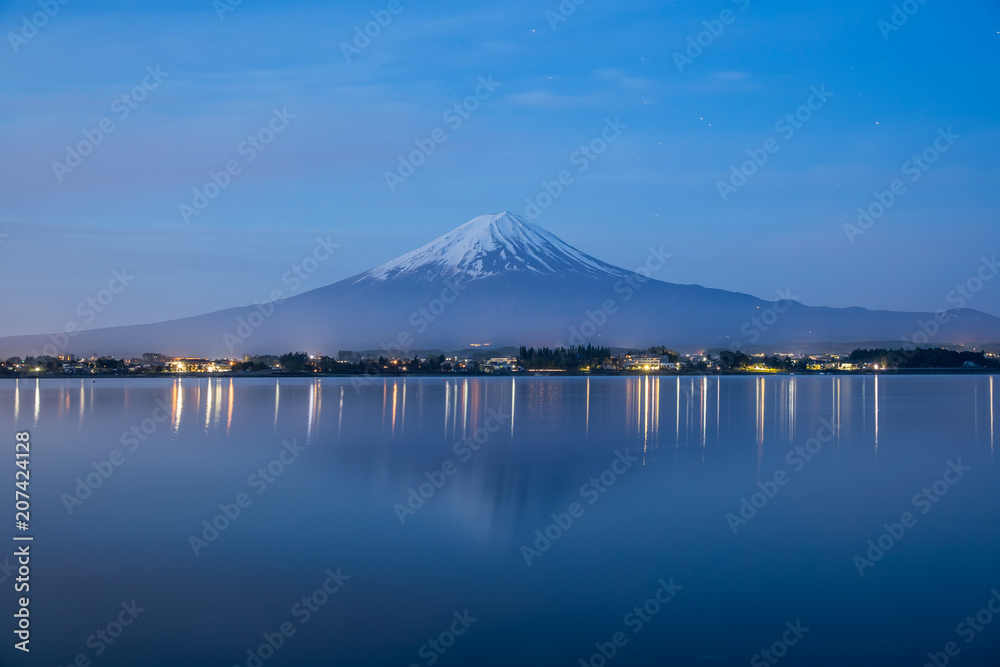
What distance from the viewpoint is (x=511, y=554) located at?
671 centimetres

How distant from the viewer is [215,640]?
4.76m

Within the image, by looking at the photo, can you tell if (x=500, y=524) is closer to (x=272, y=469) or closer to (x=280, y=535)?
(x=280, y=535)

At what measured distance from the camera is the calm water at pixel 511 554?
4.79m

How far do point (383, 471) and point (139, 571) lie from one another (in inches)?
205

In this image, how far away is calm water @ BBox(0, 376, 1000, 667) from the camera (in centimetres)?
479

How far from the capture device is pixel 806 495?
9.43 metres

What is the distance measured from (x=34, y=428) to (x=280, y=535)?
43.2ft

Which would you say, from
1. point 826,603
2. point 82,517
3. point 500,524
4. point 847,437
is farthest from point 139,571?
point 847,437

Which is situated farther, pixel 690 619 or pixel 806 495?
pixel 806 495

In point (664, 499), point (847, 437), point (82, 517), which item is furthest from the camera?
point (847, 437)

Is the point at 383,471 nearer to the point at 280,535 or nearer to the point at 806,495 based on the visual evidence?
the point at 280,535

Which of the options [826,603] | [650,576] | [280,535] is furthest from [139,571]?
[826,603]

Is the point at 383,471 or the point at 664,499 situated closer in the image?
the point at 664,499

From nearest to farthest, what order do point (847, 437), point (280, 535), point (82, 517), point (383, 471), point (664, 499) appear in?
1. point (280, 535)
2. point (82, 517)
3. point (664, 499)
4. point (383, 471)
5. point (847, 437)
